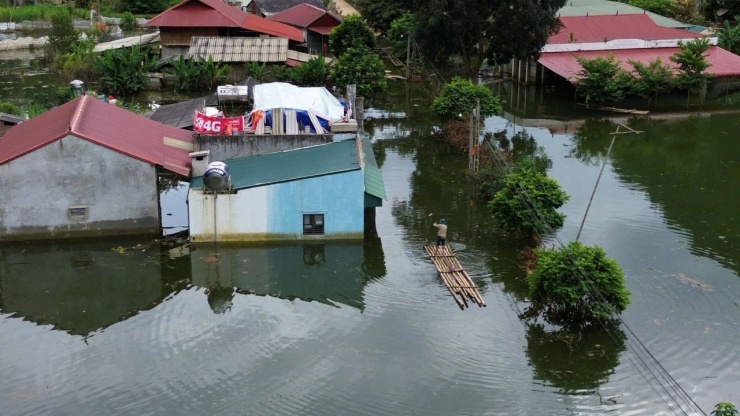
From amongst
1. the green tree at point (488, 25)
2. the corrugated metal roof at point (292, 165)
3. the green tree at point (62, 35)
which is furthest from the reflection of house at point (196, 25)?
the corrugated metal roof at point (292, 165)

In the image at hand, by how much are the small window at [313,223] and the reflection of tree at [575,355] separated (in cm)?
588

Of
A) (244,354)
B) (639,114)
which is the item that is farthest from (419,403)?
(639,114)

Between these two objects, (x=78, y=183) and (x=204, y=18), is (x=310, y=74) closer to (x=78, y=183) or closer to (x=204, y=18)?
(x=204, y=18)

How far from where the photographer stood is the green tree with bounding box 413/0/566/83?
33.0 metres

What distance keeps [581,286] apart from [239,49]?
87.7 feet

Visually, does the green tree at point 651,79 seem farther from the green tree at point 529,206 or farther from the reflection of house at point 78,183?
the reflection of house at point 78,183

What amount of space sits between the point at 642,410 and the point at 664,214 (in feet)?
32.0

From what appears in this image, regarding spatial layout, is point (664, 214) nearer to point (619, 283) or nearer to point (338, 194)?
point (619, 283)

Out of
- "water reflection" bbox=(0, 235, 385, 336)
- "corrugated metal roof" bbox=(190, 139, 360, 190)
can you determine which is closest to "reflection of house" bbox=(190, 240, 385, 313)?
"water reflection" bbox=(0, 235, 385, 336)

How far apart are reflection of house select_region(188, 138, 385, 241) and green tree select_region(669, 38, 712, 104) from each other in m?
19.3

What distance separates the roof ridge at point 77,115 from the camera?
1915cm

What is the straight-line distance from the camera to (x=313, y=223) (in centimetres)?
1948

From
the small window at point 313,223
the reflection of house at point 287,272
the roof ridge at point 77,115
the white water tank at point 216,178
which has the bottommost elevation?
the reflection of house at point 287,272

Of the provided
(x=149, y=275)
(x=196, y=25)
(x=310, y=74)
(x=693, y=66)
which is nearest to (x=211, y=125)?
(x=149, y=275)
